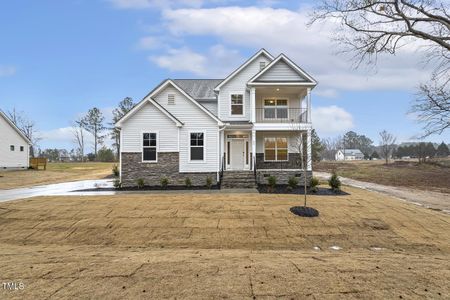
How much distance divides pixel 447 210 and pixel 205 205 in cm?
1163

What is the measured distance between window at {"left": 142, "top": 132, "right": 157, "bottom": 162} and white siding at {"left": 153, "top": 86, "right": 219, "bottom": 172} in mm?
1344

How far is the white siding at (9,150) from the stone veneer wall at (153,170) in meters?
21.6

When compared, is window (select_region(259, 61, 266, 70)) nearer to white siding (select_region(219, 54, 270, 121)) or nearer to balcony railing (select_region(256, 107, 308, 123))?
white siding (select_region(219, 54, 270, 121))

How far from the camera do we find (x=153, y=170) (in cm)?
2055

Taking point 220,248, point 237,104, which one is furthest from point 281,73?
point 220,248

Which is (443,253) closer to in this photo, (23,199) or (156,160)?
(156,160)

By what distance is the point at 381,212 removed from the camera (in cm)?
1396

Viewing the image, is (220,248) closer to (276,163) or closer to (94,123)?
(276,163)

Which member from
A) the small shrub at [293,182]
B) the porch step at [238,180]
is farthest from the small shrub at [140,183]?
the small shrub at [293,182]

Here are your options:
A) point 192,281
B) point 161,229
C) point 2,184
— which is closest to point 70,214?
point 161,229

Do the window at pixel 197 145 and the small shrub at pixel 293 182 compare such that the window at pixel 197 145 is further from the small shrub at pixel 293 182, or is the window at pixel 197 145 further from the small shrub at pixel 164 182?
the small shrub at pixel 293 182

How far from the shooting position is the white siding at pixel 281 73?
2219 cm

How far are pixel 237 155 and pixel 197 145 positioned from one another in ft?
13.4

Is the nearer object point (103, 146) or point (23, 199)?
point (23, 199)
